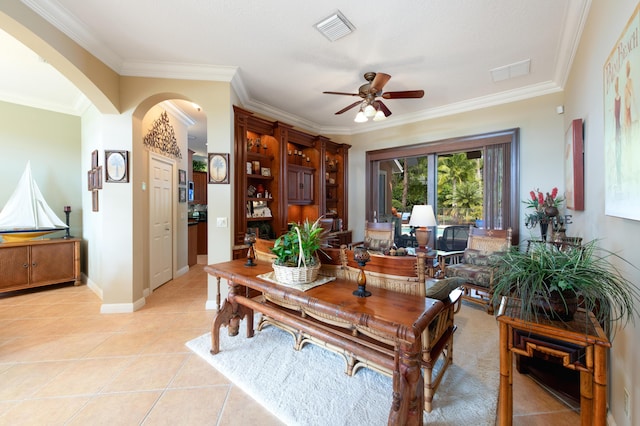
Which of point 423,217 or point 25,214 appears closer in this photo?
point 423,217

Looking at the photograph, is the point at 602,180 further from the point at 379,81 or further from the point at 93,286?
the point at 93,286

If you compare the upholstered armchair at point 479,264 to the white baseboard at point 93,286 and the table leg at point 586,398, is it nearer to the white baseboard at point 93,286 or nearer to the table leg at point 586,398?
the table leg at point 586,398

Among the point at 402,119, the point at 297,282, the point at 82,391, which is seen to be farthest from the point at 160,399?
the point at 402,119

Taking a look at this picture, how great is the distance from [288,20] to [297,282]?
2.25 meters

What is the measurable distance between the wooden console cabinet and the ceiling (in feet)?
7.07

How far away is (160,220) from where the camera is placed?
4.19 metres

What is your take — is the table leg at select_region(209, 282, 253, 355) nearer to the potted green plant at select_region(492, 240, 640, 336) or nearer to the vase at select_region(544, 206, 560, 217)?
the potted green plant at select_region(492, 240, 640, 336)

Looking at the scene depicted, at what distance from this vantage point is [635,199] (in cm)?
114

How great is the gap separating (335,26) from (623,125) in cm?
213

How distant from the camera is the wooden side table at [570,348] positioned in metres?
1.09

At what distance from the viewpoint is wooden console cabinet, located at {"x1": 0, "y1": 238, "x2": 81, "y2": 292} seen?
3631 millimetres

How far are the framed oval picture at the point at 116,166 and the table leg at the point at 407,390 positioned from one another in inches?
135

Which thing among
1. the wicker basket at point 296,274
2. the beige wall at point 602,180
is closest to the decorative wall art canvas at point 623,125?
the beige wall at point 602,180

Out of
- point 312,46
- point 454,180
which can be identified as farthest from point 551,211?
point 312,46
